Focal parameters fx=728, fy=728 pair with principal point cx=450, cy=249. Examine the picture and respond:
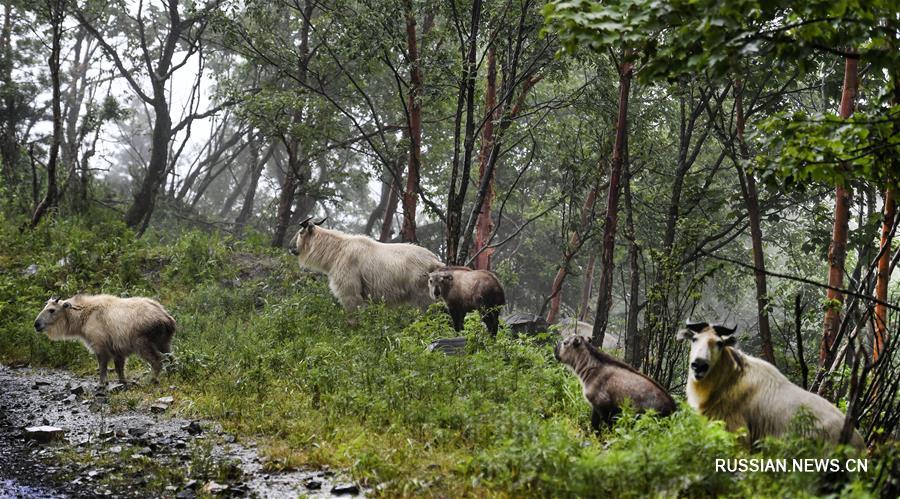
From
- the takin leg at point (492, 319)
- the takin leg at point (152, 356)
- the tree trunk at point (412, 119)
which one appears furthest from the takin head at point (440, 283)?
the takin leg at point (152, 356)

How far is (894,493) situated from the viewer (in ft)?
13.8

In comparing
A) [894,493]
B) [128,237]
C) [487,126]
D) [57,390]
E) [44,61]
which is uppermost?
[44,61]

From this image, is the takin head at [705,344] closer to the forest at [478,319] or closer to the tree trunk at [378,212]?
the forest at [478,319]

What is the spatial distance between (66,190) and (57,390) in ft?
30.5

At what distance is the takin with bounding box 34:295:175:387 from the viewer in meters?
8.63

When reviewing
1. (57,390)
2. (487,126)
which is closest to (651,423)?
(57,390)

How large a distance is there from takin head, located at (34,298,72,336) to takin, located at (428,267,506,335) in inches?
185

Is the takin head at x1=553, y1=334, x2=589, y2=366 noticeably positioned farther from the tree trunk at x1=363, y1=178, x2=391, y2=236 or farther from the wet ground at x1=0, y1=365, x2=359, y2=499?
the tree trunk at x1=363, y1=178, x2=391, y2=236

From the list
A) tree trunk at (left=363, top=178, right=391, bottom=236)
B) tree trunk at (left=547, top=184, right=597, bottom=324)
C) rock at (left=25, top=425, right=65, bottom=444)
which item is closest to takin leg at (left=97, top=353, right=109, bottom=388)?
rock at (left=25, top=425, right=65, bottom=444)

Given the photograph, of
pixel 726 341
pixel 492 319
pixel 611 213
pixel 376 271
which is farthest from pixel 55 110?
pixel 726 341

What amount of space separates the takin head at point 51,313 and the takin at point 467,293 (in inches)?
185

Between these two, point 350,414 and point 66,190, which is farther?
point 66,190

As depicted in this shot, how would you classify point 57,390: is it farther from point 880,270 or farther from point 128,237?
point 880,270

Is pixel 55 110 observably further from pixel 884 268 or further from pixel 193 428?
pixel 884 268
